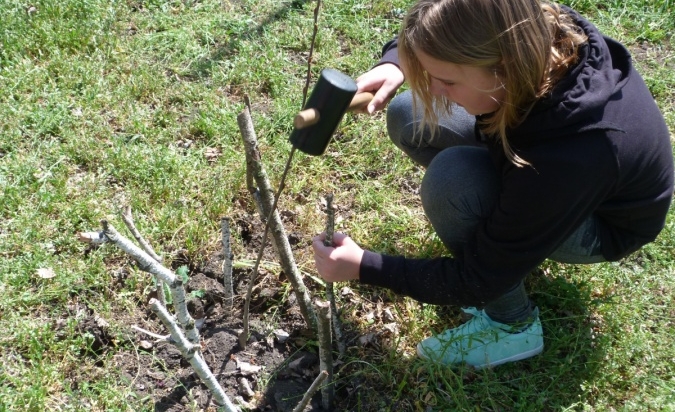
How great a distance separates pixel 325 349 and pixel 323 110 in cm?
82

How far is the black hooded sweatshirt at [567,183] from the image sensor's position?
5.65 feet

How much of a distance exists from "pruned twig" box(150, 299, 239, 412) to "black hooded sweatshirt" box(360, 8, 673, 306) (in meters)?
0.56

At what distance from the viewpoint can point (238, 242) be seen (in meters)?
2.71

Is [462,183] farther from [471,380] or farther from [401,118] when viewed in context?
[471,380]

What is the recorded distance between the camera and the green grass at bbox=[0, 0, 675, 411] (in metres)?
2.27

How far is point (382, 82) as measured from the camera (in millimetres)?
2342

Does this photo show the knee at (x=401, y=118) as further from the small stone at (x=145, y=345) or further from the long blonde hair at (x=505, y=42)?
the small stone at (x=145, y=345)

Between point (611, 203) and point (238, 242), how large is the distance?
1463mm

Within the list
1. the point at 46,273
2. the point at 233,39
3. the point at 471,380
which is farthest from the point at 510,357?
the point at 233,39

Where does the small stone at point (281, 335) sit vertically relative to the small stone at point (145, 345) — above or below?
below

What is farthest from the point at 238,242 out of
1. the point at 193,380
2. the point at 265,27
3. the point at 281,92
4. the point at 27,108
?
the point at 265,27

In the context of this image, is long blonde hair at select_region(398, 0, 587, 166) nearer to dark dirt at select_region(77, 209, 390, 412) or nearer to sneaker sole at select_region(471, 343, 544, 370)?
sneaker sole at select_region(471, 343, 544, 370)

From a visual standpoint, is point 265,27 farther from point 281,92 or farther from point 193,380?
point 193,380

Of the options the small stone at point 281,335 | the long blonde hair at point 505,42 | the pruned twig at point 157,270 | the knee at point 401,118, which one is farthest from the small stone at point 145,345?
the long blonde hair at point 505,42
